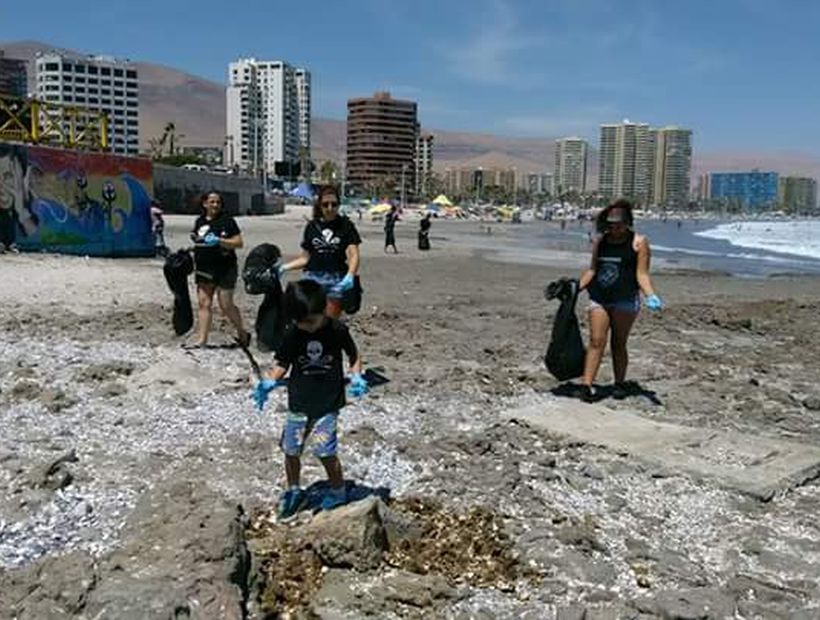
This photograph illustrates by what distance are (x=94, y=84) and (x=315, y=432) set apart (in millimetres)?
125578

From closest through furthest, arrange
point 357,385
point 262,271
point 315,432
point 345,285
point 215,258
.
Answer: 1. point 357,385
2. point 315,432
3. point 345,285
4. point 262,271
5. point 215,258

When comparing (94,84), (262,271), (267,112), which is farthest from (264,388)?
(267,112)

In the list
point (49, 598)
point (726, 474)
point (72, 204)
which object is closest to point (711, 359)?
point (726, 474)

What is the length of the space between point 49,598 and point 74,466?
1923 millimetres

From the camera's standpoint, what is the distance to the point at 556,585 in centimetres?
388

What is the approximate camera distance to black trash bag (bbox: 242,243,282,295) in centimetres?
712

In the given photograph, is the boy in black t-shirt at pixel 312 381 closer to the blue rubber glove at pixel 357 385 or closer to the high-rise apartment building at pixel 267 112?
the blue rubber glove at pixel 357 385

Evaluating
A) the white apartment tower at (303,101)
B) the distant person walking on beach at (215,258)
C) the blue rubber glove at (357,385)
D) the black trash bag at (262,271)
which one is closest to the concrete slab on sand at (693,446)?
the blue rubber glove at (357,385)

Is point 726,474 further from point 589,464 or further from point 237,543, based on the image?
point 237,543

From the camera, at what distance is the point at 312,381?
14.6ft

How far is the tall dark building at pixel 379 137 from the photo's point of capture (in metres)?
188

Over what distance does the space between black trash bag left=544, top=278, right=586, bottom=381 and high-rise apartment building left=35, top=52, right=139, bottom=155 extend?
102m

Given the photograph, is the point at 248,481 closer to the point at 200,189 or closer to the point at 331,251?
the point at 331,251

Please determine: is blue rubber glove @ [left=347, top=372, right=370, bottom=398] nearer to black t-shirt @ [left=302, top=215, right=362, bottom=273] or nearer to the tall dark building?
black t-shirt @ [left=302, top=215, right=362, bottom=273]
